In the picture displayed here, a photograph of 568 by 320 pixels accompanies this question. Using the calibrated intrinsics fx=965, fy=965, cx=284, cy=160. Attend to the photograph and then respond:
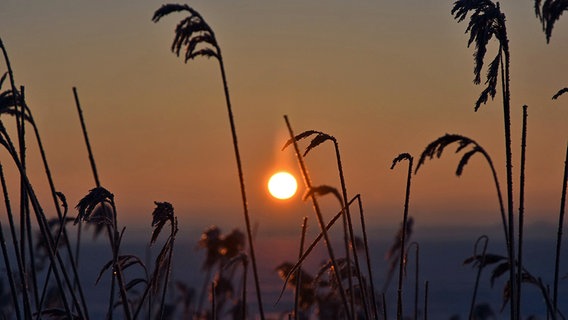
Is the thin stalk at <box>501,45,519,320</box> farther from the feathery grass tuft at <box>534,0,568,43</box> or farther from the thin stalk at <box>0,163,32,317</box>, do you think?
the thin stalk at <box>0,163,32,317</box>

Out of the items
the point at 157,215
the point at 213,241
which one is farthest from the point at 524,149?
the point at 213,241

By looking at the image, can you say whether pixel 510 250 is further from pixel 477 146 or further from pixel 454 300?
pixel 454 300

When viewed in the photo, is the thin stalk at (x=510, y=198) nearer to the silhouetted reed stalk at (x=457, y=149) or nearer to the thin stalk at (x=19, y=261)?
the silhouetted reed stalk at (x=457, y=149)

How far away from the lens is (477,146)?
5172 millimetres

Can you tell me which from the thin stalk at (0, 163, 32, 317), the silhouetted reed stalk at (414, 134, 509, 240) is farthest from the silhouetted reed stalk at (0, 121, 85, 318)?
the silhouetted reed stalk at (414, 134, 509, 240)

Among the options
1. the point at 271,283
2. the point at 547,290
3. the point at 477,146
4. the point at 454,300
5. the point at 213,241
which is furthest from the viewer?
the point at 271,283

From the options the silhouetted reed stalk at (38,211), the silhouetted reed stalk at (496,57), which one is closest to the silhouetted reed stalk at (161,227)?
the silhouetted reed stalk at (38,211)

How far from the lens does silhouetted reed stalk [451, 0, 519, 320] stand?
542 centimetres

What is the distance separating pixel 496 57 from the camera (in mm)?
5746

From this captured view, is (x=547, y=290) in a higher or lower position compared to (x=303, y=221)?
lower

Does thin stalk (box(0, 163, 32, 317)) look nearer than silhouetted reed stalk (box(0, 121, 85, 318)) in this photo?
No

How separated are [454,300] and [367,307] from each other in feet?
163

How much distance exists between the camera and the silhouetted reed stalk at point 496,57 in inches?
213

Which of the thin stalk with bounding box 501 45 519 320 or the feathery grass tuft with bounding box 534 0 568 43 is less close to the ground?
the feathery grass tuft with bounding box 534 0 568 43
